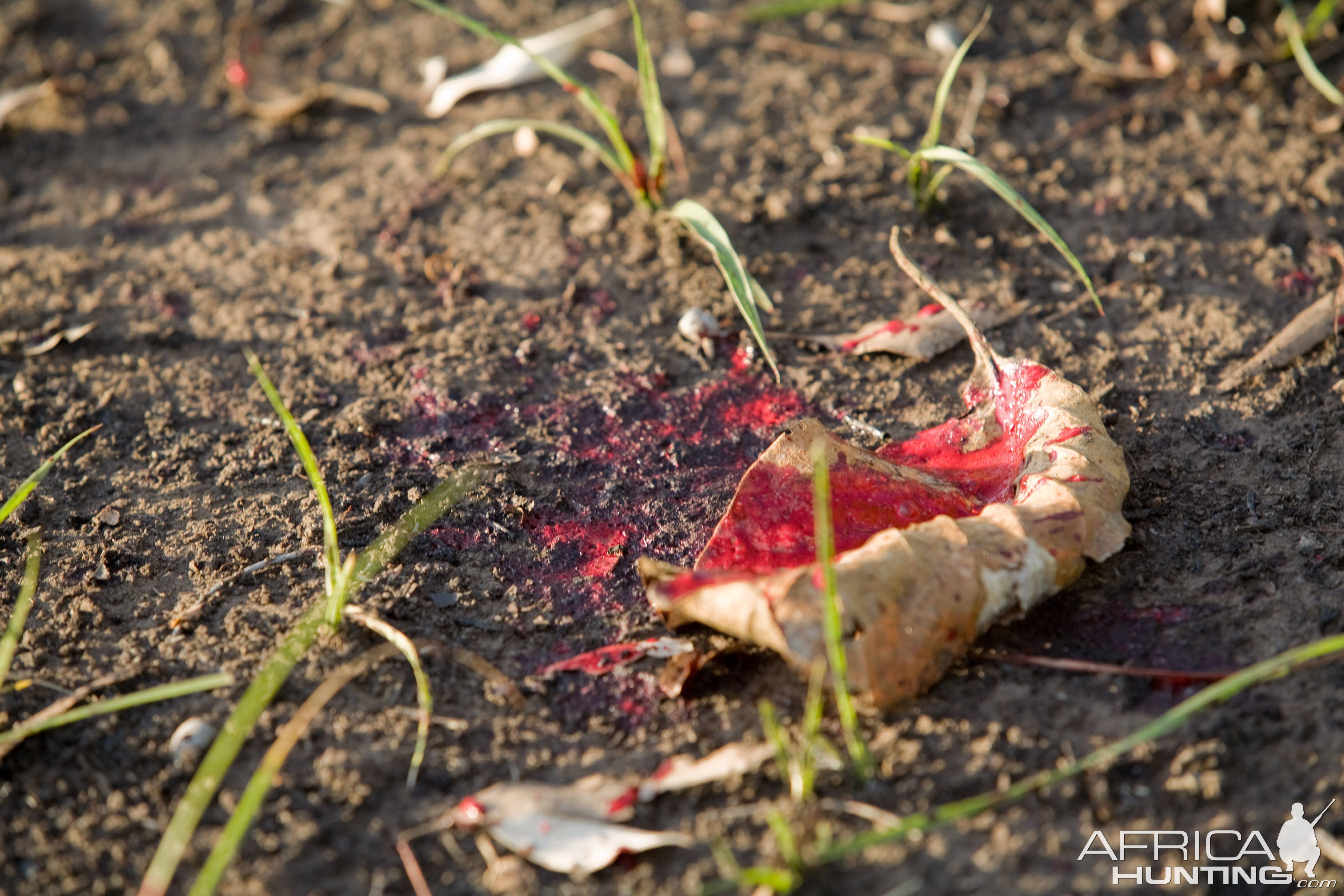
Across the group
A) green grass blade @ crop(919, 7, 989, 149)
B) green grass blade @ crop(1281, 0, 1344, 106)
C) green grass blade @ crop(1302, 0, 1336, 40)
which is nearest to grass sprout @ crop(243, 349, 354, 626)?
green grass blade @ crop(919, 7, 989, 149)

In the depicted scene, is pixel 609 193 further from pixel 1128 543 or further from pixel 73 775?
pixel 73 775

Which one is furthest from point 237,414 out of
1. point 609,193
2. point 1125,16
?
point 1125,16

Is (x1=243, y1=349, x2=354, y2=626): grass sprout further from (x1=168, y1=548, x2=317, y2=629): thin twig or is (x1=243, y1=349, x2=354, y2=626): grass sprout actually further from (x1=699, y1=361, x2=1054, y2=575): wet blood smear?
(x1=699, y1=361, x2=1054, y2=575): wet blood smear

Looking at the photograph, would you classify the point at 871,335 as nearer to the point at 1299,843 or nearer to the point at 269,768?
the point at 1299,843

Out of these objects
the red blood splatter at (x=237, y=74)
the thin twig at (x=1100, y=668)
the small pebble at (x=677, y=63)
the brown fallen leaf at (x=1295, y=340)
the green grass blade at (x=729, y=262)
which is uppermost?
the small pebble at (x=677, y=63)

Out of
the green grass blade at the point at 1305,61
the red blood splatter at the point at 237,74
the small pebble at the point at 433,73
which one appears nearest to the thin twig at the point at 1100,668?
the green grass blade at the point at 1305,61

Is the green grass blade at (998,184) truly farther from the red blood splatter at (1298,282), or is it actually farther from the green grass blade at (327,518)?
the green grass blade at (327,518)

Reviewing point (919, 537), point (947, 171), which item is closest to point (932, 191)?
point (947, 171)
